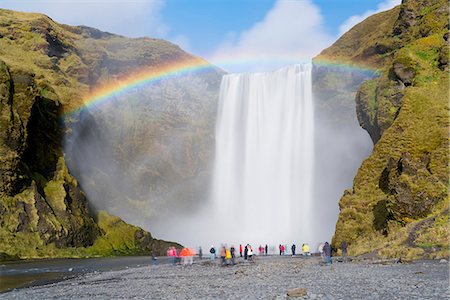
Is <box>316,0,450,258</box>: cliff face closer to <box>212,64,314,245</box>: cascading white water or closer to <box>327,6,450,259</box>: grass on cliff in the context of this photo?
<box>327,6,450,259</box>: grass on cliff

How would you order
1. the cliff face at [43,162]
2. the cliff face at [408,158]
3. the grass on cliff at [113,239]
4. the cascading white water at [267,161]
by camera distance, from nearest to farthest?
the cliff face at [408,158]
the cliff face at [43,162]
the grass on cliff at [113,239]
the cascading white water at [267,161]

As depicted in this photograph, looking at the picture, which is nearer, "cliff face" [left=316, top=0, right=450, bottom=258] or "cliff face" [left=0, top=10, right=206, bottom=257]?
"cliff face" [left=316, top=0, right=450, bottom=258]

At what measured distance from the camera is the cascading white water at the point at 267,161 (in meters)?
87.8

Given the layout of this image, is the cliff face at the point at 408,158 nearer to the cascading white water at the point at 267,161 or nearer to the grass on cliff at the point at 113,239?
the cascading white water at the point at 267,161

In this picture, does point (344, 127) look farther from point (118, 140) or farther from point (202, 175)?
point (118, 140)

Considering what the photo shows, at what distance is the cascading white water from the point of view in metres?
87.8

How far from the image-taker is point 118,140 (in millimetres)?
103062

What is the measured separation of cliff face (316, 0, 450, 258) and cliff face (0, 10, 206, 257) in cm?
3591

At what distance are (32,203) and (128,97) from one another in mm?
55648

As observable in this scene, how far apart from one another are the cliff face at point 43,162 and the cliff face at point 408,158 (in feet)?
118

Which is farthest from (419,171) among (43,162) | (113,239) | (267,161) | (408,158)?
(267,161)

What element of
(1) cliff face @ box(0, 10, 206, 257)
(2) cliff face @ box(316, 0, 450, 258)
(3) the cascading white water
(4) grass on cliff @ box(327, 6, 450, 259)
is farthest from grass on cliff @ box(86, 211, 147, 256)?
(2) cliff face @ box(316, 0, 450, 258)

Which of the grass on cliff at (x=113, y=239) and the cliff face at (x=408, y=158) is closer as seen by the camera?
the cliff face at (x=408, y=158)

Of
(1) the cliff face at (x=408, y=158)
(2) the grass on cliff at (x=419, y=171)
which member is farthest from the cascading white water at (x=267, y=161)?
(2) the grass on cliff at (x=419, y=171)
